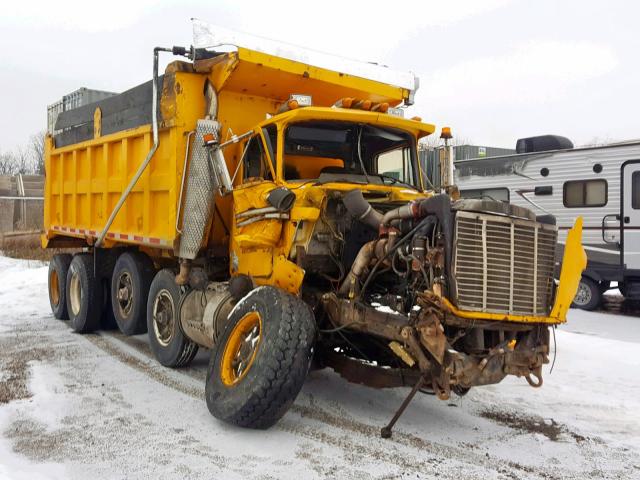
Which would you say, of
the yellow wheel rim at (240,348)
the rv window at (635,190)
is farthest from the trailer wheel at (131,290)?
the rv window at (635,190)

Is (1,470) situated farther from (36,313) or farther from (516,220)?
(36,313)

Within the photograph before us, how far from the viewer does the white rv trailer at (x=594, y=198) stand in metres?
11.7

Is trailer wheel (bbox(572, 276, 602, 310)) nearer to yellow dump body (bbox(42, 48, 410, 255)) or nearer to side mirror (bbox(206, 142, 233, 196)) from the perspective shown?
yellow dump body (bbox(42, 48, 410, 255))

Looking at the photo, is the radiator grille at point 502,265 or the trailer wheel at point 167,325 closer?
the radiator grille at point 502,265

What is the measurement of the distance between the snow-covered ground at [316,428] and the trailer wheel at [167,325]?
17 centimetres

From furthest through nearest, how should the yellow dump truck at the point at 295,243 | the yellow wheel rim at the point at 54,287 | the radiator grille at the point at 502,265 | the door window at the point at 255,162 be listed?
the yellow wheel rim at the point at 54,287 < the door window at the point at 255,162 < the yellow dump truck at the point at 295,243 < the radiator grille at the point at 502,265

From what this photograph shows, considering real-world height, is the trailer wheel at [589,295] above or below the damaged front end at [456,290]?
below

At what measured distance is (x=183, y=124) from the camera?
7000 mm

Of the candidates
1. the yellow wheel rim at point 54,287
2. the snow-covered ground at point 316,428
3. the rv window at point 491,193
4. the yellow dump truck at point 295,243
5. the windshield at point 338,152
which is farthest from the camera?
the rv window at point 491,193

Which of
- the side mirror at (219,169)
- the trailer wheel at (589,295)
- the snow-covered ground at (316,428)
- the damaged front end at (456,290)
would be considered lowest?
the snow-covered ground at (316,428)

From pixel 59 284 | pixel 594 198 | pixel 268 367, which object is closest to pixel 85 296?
pixel 59 284

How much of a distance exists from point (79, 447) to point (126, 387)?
5.66 ft

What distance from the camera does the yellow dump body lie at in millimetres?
A: 6973

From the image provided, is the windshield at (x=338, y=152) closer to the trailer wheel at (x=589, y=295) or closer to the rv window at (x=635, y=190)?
the rv window at (x=635, y=190)
